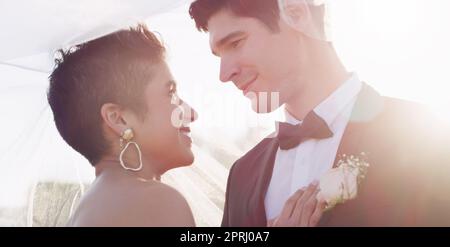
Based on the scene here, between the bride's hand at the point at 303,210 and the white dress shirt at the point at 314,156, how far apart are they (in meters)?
0.15

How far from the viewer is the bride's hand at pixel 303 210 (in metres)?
1.65

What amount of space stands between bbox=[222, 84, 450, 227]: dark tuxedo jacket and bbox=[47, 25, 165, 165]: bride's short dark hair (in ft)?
2.36

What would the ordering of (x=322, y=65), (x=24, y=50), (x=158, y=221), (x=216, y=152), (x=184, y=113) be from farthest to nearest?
(x=216, y=152)
(x=24, y=50)
(x=322, y=65)
(x=184, y=113)
(x=158, y=221)

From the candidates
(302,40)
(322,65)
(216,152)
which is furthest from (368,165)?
(216,152)

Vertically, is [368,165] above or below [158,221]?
above

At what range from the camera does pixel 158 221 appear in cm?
160

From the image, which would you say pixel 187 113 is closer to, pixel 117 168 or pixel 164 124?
pixel 164 124

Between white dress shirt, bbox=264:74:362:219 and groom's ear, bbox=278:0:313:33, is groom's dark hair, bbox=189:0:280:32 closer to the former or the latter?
groom's ear, bbox=278:0:313:33

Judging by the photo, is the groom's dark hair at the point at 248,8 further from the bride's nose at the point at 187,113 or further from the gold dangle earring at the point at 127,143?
the gold dangle earring at the point at 127,143

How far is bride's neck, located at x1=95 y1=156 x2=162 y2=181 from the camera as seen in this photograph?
172 cm

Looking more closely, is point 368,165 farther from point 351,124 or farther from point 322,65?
point 322,65

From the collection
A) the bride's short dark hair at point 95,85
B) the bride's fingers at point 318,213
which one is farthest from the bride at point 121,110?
the bride's fingers at point 318,213

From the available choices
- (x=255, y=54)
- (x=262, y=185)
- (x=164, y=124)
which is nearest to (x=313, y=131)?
(x=262, y=185)

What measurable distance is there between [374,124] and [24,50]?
1.53 m
